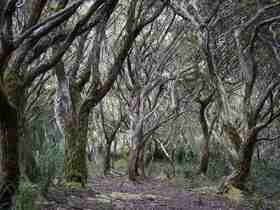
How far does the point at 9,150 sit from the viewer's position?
6.46m

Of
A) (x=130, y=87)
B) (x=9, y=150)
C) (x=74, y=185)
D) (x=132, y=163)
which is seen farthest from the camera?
(x=130, y=87)

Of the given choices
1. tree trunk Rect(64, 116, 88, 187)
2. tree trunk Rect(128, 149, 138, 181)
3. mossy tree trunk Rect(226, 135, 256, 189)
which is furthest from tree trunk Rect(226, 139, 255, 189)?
tree trunk Rect(128, 149, 138, 181)

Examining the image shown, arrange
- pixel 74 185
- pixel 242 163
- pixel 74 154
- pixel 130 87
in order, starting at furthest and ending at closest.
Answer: pixel 130 87 → pixel 242 163 → pixel 74 154 → pixel 74 185

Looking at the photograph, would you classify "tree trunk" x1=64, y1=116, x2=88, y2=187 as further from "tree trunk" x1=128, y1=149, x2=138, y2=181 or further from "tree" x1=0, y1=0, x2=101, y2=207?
"tree trunk" x1=128, y1=149, x2=138, y2=181

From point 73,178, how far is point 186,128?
108 ft

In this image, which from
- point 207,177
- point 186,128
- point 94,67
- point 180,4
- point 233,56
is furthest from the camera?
point 186,128

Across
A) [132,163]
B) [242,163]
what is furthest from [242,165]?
[132,163]

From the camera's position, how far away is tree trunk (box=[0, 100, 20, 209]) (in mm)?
6262

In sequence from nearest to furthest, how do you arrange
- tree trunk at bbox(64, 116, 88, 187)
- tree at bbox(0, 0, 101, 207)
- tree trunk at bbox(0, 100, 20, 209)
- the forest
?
tree at bbox(0, 0, 101, 207) → tree trunk at bbox(0, 100, 20, 209) → the forest → tree trunk at bbox(64, 116, 88, 187)

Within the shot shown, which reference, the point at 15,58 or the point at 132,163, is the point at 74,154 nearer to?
the point at 15,58

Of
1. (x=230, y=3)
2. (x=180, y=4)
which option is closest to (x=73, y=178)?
(x=180, y=4)

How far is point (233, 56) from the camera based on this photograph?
1883 cm

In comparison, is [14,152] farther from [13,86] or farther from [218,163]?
[218,163]

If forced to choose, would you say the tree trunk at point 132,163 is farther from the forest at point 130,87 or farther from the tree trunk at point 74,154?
the tree trunk at point 74,154
